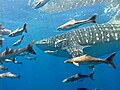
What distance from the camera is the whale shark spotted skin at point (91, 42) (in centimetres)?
974

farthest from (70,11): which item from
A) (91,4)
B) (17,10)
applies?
(17,10)

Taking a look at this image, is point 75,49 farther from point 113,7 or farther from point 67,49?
point 113,7

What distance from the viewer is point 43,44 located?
392 inches

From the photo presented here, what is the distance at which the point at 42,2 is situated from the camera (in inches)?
293

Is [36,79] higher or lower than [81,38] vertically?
lower

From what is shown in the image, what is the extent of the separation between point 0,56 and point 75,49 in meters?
2.90

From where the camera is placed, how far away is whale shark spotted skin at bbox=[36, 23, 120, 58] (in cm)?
974

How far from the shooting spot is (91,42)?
980 centimetres

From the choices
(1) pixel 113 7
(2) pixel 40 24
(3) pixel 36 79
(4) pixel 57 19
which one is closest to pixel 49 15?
(4) pixel 57 19

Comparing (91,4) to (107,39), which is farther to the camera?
(91,4)

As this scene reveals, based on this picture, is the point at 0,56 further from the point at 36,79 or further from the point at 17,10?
the point at 36,79

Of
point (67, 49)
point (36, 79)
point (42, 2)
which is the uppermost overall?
point (42, 2)

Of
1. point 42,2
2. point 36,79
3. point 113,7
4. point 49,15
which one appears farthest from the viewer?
point 36,79

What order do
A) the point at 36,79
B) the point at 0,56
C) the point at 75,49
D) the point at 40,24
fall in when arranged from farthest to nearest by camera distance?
the point at 36,79, the point at 40,24, the point at 75,49, the point at 0,56
